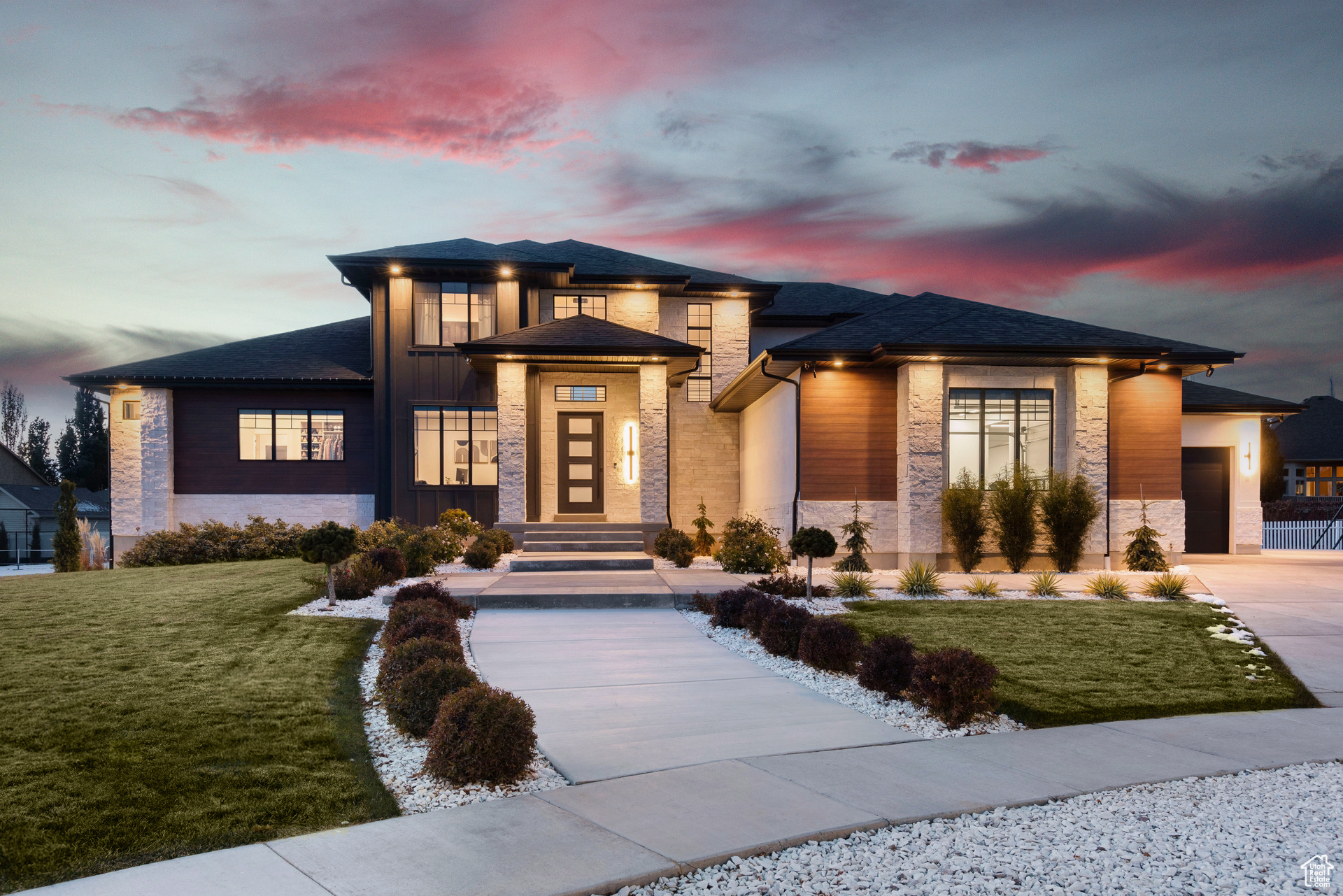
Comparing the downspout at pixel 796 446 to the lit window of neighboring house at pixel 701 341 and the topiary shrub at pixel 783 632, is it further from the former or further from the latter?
the topiary shrub at pixel 783 632

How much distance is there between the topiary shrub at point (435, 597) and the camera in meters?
8.52

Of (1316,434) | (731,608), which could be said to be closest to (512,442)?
(731,608)

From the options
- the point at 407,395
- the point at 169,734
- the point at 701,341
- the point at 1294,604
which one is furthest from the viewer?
the point at 701,341

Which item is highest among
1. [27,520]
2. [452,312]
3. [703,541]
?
[452,312]

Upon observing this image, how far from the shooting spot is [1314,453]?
35.5m

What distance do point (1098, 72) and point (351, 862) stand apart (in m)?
15.3

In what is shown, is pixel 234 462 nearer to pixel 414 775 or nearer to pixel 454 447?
pixel 454 447

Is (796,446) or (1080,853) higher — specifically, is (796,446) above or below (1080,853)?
above

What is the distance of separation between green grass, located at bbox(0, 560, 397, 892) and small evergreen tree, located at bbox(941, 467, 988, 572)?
9.60 metres

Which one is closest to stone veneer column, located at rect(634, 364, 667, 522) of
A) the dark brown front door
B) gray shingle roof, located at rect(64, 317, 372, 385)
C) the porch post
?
the porch post

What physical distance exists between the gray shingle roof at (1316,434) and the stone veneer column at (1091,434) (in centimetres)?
2862

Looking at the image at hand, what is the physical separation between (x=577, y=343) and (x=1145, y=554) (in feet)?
35.8

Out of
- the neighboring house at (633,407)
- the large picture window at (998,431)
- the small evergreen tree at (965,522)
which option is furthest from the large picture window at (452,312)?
the small evergreen tree at (965,522)

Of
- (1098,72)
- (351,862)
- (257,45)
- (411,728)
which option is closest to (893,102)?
(1098,72)
